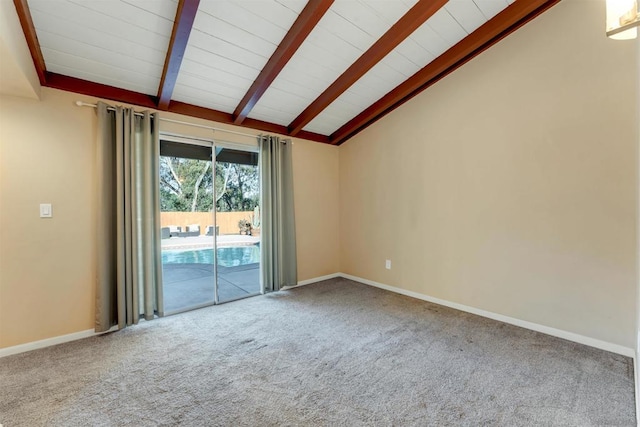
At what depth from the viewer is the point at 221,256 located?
→ 3.62 m

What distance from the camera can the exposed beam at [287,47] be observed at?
2090 millimetres

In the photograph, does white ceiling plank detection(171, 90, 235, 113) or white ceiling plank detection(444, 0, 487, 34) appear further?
white ceiling plank detection(171, 90, 235, 113)

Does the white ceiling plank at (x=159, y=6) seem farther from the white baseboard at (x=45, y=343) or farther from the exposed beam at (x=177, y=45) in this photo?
the white baseboard at (x=45, y=343)

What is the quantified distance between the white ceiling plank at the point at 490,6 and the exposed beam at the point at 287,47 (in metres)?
1.45

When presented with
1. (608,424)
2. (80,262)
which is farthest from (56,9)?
(608,424)

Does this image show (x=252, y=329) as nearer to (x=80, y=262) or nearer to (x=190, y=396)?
(x=190, y=396)

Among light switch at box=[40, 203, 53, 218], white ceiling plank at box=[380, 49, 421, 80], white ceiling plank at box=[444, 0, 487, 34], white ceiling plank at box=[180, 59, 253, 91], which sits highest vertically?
white ceiling plank at box=[444, 0, 487, 34]

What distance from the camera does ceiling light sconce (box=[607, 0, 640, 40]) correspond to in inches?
42.8

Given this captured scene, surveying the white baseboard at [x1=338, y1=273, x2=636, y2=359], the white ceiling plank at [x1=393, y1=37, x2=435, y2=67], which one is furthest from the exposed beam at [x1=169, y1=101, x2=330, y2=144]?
the white baseboard at [x1=338, y1=273, x2=636, y2=359]

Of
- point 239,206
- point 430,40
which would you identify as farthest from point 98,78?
point 430,40

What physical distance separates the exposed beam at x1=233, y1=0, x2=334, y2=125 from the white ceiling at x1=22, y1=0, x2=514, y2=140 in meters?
0.05

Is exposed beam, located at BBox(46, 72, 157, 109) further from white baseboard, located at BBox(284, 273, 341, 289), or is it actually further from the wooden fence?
white baseboard, located at BBox(284, 273, 341, 289)

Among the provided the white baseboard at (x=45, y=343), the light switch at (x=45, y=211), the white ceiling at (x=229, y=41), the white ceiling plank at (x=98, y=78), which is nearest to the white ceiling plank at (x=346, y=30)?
the white ceiling at (x=229, y=41)

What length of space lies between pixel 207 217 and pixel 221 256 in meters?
0.56
